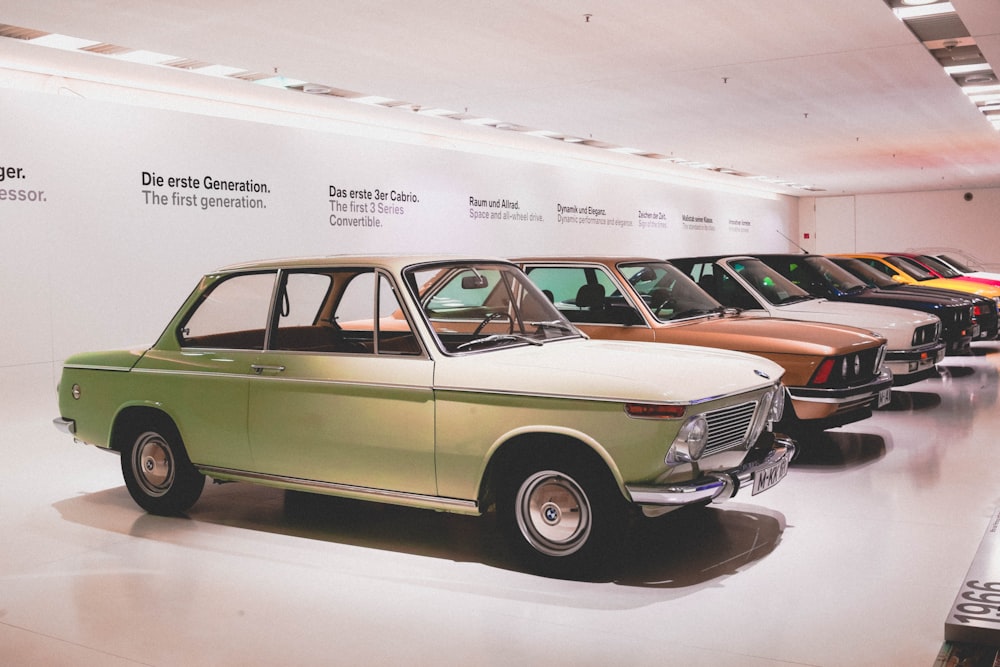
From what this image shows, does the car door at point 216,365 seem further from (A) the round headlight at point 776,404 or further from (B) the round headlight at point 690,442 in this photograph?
(A) the round headlight at point 776,404

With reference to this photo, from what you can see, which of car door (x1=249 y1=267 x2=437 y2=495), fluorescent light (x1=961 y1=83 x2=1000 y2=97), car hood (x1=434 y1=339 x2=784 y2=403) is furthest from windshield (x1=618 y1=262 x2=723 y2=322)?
fluorescent light (x1=961 y1=83 x2=1000 y2=97)

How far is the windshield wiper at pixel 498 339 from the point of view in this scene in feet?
17.3

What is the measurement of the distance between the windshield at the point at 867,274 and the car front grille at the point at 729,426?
840 centimetres

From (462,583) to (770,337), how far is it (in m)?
3.70

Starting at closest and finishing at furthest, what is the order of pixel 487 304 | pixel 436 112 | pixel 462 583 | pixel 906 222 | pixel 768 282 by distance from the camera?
pixel 462 583, pixel 487 304, pixel 768 282, pixel 436 112, pixel 906 222

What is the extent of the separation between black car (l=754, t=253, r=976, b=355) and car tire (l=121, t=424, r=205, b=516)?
22.5 ft

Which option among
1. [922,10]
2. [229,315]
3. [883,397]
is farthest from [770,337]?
[229,315]

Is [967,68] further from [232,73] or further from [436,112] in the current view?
[232,73]

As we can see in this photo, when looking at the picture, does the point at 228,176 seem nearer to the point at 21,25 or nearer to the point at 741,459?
the point at 21,25

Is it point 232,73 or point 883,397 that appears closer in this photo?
point 883,397

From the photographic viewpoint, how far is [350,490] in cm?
527

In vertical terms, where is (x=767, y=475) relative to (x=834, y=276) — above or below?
below

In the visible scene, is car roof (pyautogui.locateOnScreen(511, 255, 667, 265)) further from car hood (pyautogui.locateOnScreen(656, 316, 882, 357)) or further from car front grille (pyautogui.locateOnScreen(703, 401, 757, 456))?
car front grille (pyautogui.locateOnScreen(703, 401, 757, 456))

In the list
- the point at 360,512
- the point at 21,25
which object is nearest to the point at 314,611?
the point at 360,512
